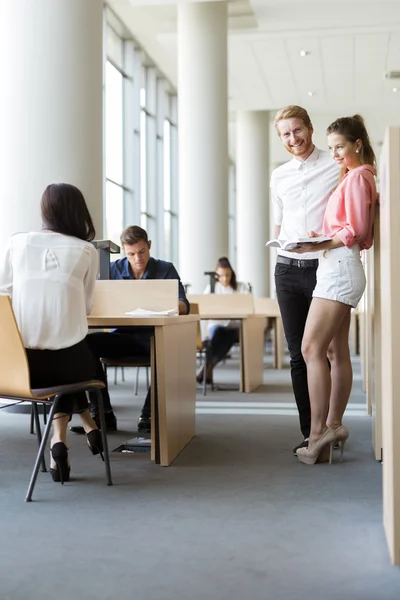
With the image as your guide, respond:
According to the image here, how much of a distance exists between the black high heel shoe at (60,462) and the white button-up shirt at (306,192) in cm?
128

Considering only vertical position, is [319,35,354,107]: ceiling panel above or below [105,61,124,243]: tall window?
above

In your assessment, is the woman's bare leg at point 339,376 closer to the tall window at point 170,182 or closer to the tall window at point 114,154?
the tall window at point 114,154

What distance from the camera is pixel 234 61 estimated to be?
1205cm

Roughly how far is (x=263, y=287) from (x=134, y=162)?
5.05 meters

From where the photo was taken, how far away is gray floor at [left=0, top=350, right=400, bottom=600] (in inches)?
76.8

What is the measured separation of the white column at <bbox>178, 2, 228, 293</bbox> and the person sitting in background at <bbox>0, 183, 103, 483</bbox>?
286 inches

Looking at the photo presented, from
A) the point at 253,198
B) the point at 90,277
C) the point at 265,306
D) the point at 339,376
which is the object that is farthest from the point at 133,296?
the point at 253,198

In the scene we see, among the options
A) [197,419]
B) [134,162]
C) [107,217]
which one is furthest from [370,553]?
[134,162]

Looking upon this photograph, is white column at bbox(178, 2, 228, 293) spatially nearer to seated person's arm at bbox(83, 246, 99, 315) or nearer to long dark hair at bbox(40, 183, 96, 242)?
seated person's arm at bbox(83, 246, 99, 315)

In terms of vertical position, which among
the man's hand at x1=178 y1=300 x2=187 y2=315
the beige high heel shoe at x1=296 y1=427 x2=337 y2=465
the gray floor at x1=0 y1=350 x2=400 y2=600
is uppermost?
the man's hand at x1=178 y1=300 x2=187 y2=315

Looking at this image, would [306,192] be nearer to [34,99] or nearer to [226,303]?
[34,99]

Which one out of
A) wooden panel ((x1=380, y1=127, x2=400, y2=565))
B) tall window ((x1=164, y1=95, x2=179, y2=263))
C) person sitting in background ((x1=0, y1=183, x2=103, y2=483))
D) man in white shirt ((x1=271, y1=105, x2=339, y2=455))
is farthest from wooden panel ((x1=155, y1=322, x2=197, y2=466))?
tall window ((x1=164, y1=95, x2=179, y2=263))

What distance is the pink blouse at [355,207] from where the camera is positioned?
3070mm

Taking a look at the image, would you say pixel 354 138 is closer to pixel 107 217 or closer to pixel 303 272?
pixel 303 272
